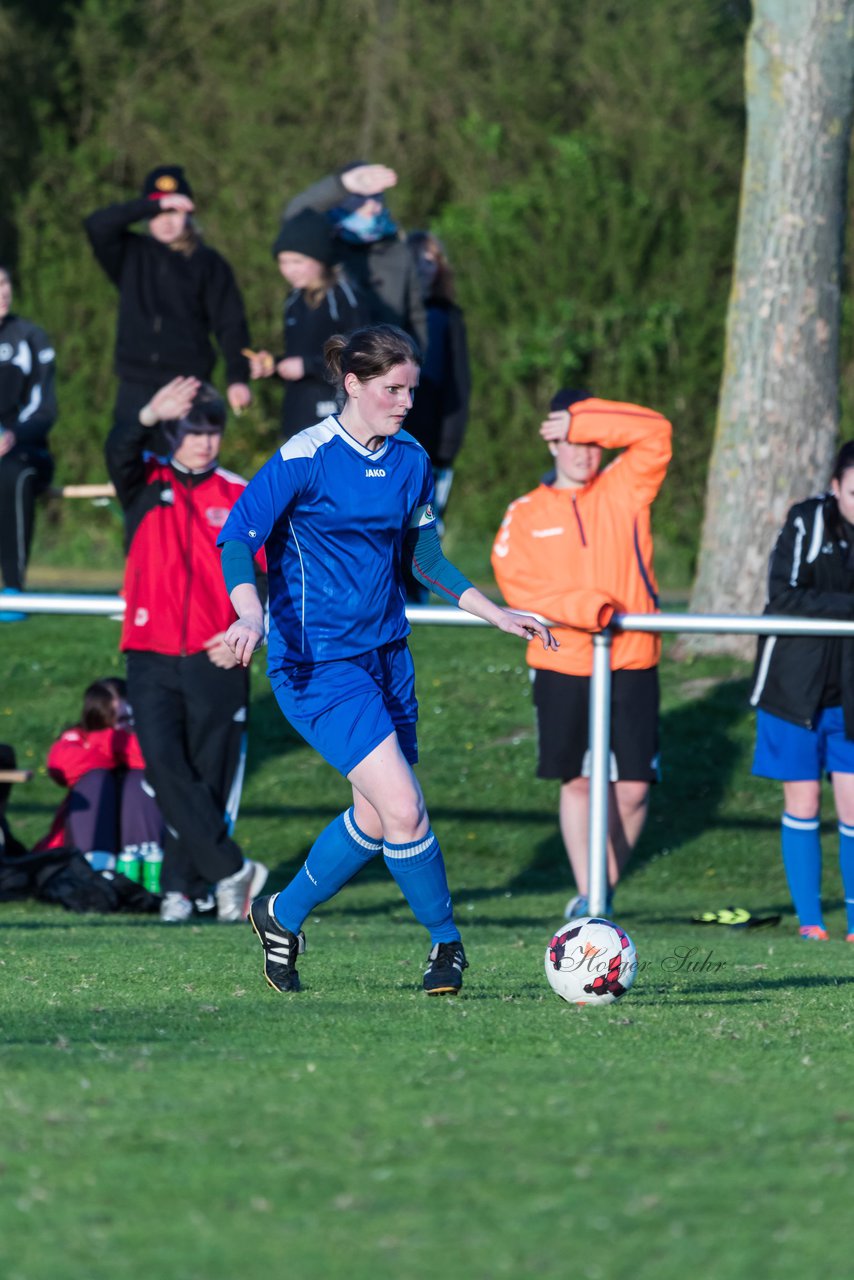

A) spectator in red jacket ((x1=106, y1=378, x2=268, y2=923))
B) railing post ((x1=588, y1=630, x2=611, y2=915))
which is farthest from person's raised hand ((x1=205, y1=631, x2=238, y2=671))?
railing post ((x1=588, y1=630, x2=611, y2=915))

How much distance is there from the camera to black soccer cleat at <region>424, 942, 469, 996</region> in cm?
562

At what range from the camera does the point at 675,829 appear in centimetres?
1100

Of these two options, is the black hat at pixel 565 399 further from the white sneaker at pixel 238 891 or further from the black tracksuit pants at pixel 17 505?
the black tracksuit pants at pixel 17 505

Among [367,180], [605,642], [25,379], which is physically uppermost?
[367,180]

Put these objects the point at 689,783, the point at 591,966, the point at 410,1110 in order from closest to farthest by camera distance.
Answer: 1. the point at 410,1110
2. the point at 591,966
3. the point at 689,783

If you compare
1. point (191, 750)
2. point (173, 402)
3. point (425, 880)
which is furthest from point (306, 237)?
point (425, 880)

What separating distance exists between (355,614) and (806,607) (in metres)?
3.61

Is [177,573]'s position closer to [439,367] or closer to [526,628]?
[439,367]

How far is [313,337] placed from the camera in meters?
10.5

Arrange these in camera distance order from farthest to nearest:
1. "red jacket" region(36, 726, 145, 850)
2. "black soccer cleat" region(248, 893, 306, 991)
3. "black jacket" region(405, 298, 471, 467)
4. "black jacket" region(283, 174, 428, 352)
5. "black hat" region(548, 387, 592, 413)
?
"black jacket" region(405, 298, 471, 467) < "black jacket" region(283, 174, 428, 352) < "red jacket" region(36, 726, 145, 850) < "black hat" region(548, 387, 592, 413) < "black soccer cleat" region(248, 893, 306, 991)

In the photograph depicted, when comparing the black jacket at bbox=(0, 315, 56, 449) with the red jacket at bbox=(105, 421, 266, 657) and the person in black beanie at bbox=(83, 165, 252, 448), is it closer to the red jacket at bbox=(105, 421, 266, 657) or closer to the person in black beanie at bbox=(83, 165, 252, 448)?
the person in black beanie at bbox=(83, 165, 252, 448)

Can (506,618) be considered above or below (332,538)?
below

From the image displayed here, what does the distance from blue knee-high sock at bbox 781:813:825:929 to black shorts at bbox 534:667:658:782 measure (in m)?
0.71

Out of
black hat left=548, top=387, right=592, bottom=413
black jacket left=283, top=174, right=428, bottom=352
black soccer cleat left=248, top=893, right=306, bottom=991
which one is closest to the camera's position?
black soccer cleat left=248, top=893, right=306, bottom=991
